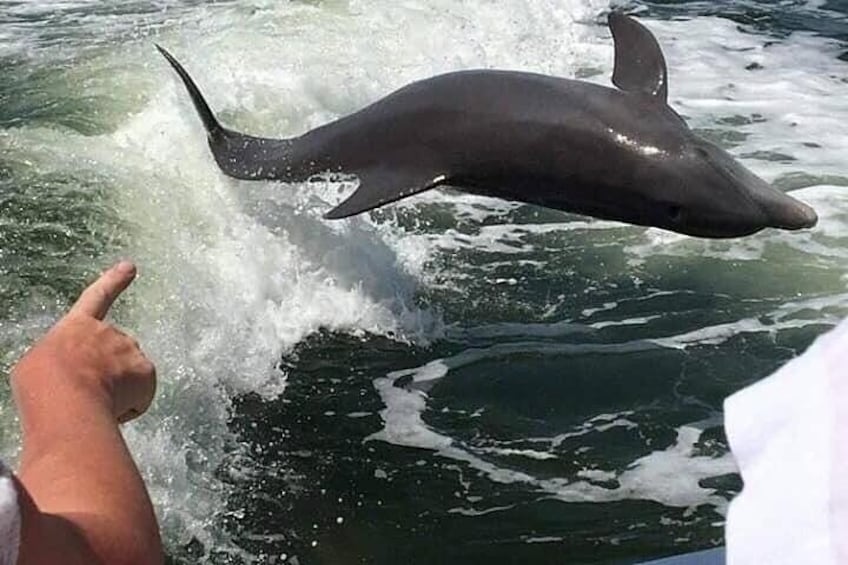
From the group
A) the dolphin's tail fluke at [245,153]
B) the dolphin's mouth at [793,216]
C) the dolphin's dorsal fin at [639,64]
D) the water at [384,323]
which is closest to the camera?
the dolphin's mouth at [793,216]

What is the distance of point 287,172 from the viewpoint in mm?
5309

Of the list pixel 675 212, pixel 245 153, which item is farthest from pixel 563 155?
pixel 245 153

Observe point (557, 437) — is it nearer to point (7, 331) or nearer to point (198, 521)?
point (198, 521)

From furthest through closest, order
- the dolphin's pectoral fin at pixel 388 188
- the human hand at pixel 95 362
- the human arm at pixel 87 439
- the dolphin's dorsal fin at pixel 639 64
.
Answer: the dolphin's dorsal fin at pixel 639 64
the dolphin's pectoral fin at pixel 388 188
the human hand at pixel 95 362
the human arm at pixel 87 439

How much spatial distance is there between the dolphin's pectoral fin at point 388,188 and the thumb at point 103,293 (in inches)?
102

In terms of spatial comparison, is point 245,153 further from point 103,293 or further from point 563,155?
point 103,293

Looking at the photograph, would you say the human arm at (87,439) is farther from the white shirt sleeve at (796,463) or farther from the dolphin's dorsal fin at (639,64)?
the dolphin's dorsal fin at (639,64)

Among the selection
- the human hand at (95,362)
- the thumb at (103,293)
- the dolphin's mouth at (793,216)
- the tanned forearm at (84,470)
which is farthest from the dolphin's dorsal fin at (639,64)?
the tanned forearm at (84,470)

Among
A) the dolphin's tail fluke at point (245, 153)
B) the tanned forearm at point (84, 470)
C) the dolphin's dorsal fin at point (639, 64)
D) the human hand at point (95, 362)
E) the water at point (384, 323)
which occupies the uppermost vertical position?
the human hand at point (95, 362)

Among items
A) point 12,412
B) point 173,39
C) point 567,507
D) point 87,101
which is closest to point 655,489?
point 567,507

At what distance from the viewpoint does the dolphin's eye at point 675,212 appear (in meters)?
4.65

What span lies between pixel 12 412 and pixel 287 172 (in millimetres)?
1430

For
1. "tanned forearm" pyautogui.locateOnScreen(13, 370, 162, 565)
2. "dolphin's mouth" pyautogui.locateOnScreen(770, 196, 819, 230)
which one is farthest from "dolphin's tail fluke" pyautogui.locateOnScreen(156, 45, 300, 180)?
"tanned forearm" pyautogui.locateOnScreen(13, 370, 162, 565)

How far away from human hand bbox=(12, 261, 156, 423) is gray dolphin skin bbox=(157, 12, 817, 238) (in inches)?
107
